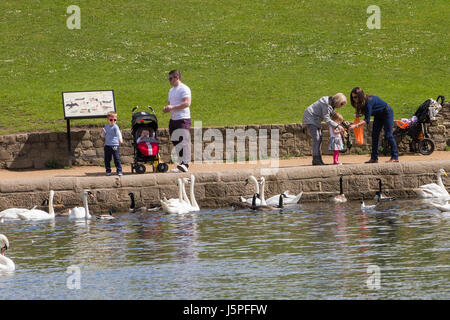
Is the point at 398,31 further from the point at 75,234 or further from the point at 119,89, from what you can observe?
the point at 75,234

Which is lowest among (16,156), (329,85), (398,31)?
(16,156)

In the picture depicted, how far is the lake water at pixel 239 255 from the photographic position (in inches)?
389

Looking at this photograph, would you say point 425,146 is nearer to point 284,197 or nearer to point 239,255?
point 284,197

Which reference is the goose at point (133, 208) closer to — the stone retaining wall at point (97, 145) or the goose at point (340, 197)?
the goose at point (340, 197)

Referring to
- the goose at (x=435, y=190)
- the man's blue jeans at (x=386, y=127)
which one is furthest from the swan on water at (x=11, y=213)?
the goose at (x=435, y=190)

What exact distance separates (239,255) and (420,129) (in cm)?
1024

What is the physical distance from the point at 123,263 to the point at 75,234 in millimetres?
2998

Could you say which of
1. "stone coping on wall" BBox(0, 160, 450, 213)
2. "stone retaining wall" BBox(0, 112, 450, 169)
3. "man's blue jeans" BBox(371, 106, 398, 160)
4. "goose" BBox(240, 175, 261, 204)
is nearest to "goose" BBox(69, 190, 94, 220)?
"stone coping on wall" BBox(0, 160, 450, 213)

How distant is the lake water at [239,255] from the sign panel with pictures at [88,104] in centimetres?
520

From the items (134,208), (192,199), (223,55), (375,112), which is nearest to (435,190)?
(375,112)

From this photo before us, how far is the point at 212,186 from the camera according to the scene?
17.3 metres

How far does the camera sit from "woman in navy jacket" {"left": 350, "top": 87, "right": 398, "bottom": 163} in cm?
1795

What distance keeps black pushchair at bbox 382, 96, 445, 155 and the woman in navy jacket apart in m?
2.34
